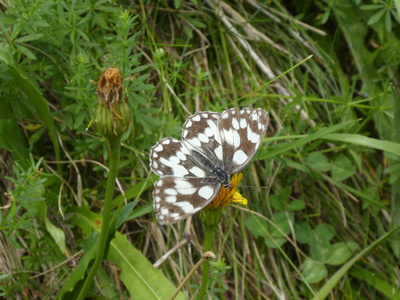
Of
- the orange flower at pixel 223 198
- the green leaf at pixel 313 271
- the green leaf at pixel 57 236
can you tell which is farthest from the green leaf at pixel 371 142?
the green leaf at pixel 57 236

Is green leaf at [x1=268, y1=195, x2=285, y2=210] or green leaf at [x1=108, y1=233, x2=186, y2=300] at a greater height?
green leaf at [x1=108, y1=233, x2=186, y2=300]

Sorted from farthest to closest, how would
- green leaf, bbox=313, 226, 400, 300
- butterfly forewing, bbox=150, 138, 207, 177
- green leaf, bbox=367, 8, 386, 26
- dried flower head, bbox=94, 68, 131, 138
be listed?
green leaf, bbox=367, 8, 386, 26
green leaf, bbox=313, 226, 400, 300
butterfly forewing, bbox=150, 138, 207, 177
dried flower head, bbox=94, 68, 131, 138

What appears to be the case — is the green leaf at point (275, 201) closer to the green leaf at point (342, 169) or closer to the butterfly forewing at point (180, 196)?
the green leaf at point (342, 169)

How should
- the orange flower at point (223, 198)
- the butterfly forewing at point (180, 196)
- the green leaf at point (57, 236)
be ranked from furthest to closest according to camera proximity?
the green leaf at point (57, 236), the orange flower at point (223, 198), the butterfly forewing at point (180, 196)

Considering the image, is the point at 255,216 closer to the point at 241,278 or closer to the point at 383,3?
the point at 241,278

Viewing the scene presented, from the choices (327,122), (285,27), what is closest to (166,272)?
(327,122)

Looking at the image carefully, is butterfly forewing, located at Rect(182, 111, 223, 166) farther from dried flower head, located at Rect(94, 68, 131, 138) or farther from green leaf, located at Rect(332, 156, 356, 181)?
green leaf, located at Rect(332, 156, 356, 181)

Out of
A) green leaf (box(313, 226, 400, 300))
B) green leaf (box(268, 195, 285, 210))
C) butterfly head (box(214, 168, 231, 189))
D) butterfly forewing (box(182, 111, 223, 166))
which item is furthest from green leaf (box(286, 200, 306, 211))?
butterfly head (box(214, 168, 231, 189))
